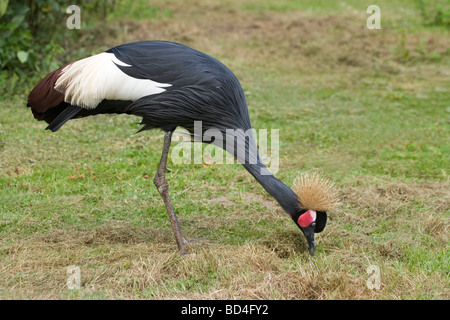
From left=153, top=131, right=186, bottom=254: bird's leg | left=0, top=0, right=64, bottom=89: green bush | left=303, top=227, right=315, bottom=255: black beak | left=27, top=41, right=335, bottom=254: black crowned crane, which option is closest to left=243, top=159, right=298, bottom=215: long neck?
left=27, top=41, right=335, bottom=254: black crowned crane

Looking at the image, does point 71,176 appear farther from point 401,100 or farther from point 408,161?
point 401,100

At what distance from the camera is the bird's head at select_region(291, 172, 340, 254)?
3.96 m

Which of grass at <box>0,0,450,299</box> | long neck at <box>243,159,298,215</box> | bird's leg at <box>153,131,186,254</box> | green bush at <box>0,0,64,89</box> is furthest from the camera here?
green bush at <box>0,0,64,89</box>

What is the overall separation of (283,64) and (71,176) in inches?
227

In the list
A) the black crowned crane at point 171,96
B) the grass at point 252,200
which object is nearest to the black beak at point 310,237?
the black crowned crane at point 171,96

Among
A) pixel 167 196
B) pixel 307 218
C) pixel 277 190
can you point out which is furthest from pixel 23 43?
pixel 307 218

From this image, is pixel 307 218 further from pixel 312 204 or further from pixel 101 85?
pixel 101 85

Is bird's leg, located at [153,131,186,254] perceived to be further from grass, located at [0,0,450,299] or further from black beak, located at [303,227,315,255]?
black beak, located at [303,227,315,255]

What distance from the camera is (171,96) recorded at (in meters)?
4.08

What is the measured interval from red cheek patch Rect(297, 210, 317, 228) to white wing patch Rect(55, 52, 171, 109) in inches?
51.3

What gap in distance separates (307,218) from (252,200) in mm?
1384

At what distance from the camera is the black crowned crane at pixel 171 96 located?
13.4 feet

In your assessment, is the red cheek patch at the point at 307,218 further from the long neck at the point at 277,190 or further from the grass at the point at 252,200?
the grass at the point at 252,200

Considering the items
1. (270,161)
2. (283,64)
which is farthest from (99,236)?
(283,64)
